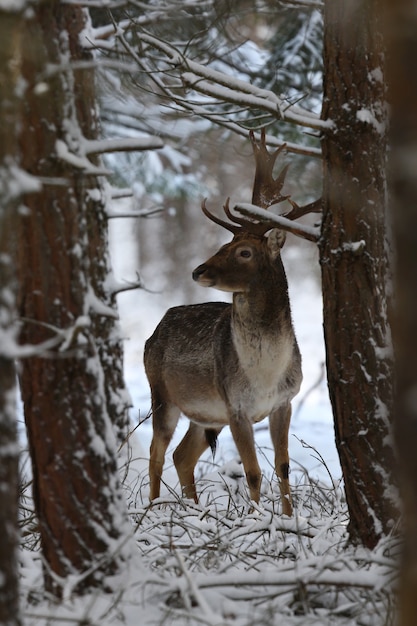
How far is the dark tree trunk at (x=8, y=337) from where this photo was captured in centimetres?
298

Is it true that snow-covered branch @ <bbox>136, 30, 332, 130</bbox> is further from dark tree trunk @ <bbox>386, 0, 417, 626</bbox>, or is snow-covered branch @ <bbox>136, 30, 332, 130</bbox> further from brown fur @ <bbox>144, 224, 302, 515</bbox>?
brown fur @ <bbox>144, 224, 302, 515</bbox>

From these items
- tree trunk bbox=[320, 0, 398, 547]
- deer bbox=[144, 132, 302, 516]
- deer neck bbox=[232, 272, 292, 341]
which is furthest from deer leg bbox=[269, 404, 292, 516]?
tree trunk bbox=[320, 0, 398, 547]

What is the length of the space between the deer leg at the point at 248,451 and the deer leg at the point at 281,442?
0.63ft

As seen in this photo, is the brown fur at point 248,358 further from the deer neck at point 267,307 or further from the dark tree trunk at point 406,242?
the dark tree trunk at point 406,242

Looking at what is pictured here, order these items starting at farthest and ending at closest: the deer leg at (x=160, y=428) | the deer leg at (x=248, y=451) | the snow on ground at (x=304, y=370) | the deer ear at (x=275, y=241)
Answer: the snow on ground at (x=304, y=370) < the deer leg at (x=160, y=428) < the deer ear at (x=275, y=241) < the deer leg at (x=248, y=451)

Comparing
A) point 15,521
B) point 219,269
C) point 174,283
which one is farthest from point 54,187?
point 174,283

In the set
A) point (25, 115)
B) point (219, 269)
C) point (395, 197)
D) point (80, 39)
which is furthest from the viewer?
point (219, 269)

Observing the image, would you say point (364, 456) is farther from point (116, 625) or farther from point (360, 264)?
point (116, 625)

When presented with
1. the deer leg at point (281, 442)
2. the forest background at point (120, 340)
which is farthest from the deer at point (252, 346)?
the forest background at point (120, 340)

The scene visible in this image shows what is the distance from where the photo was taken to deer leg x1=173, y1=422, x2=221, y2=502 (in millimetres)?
7410

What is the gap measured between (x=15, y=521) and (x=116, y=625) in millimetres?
602

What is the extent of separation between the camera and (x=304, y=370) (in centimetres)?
1750

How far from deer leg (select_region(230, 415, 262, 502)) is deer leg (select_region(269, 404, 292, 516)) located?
0.63ft

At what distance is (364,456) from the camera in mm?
4246
